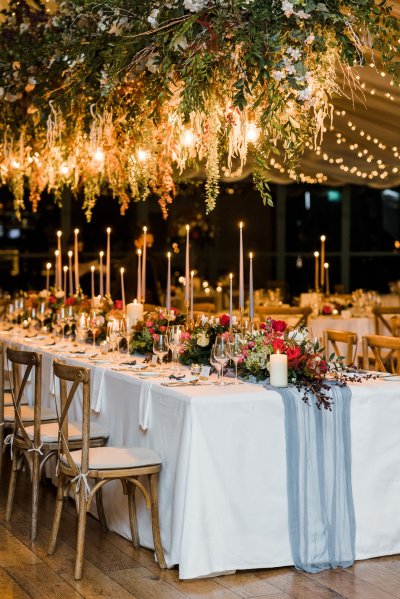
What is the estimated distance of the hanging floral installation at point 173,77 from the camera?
196 inches

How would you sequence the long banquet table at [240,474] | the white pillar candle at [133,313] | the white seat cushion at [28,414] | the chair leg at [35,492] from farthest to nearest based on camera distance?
the white pillar candle at [133,313]
the white seat cushion at [28,414]
the chair leg at [35,492]
the long banquet table at [240,474]

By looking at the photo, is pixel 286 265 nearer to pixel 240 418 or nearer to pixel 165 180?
pixel 165 180

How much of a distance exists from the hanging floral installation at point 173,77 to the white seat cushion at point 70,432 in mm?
1343

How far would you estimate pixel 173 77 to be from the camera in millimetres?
5887

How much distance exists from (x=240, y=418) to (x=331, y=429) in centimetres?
46

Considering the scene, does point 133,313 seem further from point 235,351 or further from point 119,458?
point 119,458

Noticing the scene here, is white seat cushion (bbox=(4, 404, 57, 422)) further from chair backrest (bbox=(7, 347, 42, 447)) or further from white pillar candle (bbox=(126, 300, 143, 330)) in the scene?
white pillar candle (bbox=(126, 300, 143, 330))

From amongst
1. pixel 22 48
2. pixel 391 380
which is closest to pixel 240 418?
pixel 391 380

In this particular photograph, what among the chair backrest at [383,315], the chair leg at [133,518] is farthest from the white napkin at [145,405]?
the chair backrest at [383,315]

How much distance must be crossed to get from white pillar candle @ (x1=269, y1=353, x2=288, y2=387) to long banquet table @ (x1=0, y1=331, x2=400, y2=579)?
0.29 feet

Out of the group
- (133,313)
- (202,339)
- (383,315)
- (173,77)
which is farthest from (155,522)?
(383,315)

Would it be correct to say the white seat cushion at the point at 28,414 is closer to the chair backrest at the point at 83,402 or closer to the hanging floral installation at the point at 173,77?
the chair backrest at the point at 83,402

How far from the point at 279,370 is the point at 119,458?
0.83 meters

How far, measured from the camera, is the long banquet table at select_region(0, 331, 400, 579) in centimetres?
452
